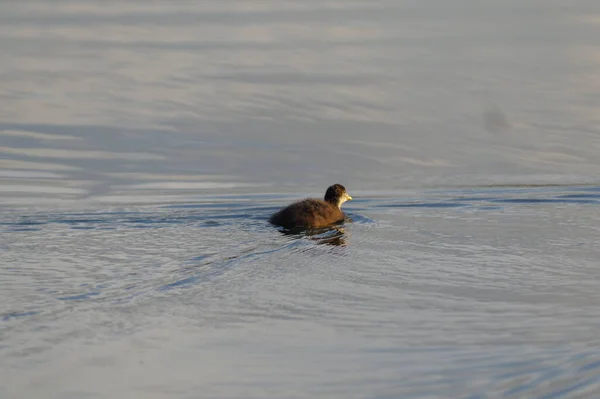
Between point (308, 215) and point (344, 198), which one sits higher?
point (344, 198)

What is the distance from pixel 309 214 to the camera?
1165 centimetres

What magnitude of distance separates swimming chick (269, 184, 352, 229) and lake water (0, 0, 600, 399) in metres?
0.31

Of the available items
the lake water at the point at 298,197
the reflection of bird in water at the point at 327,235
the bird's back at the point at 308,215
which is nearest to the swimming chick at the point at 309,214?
the bird's back at the point at 308,215

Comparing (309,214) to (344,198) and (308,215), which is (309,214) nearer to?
(308,215)

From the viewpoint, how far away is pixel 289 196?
12883 millimetres

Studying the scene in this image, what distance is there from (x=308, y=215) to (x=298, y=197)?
1322 millimetres

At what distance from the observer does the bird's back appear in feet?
37.3

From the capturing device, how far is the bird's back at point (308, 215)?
11.4 m

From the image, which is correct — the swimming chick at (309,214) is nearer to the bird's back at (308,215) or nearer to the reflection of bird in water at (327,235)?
the bird's back at (308,215)

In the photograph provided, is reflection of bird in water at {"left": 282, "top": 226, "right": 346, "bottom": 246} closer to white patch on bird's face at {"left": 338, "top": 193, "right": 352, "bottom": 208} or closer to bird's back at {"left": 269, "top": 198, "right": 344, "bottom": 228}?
bird's back at {"left": 269, "top": 198, "right": 344, "bottom": 228}

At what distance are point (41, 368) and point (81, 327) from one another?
74 cm

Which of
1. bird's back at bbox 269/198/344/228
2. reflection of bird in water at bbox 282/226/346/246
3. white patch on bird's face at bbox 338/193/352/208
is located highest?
white patch on bird's face at bbox 338/193/352/208

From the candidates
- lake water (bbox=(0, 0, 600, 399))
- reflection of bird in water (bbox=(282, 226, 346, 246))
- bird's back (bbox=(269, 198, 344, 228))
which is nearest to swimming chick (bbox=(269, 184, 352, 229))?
bird's back (bbox=(269, 198, 344, 228))

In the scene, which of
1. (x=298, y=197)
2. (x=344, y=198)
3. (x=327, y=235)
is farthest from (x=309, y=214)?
(x=298, y=197)
